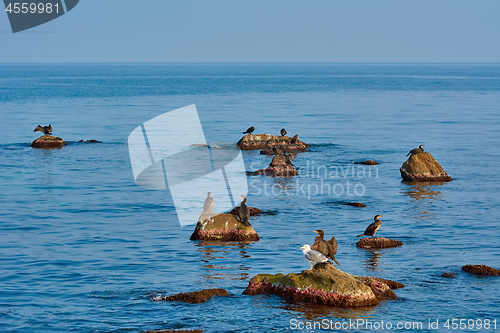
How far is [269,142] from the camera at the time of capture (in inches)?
2394

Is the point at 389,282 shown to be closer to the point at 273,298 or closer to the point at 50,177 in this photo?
the point at 273,298

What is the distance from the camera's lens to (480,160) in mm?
53469

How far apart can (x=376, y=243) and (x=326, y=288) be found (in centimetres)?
817

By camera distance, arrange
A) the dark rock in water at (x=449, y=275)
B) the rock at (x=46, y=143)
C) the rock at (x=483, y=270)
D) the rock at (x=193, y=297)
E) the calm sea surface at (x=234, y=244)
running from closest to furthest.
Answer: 1. the calm sea surface at (x=234, y=244)
2. the rock at (x=193, y=297)
3. the dark rock in water at (x=449, y=275)
4. the rock at (x=483, y=270)
5. the rock at (x=46, y=143)

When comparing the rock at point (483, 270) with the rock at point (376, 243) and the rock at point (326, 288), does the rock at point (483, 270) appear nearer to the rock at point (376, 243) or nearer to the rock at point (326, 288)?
the rock at point (326, 288)

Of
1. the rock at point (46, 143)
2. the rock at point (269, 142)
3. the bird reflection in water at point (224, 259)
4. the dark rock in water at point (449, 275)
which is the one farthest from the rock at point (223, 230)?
the rock at point (46, 143)

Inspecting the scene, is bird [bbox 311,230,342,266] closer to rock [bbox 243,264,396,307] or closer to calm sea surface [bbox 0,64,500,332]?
rock [bbox 243,264,396,307]

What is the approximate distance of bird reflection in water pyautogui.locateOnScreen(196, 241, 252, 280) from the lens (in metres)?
22.3

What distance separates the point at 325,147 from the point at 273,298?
143ft

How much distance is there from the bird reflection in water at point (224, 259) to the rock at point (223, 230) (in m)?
0.38

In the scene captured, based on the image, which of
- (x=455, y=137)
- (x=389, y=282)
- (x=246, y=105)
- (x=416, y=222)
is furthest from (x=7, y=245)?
(x=246, y=105)

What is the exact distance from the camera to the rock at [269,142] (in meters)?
59.0

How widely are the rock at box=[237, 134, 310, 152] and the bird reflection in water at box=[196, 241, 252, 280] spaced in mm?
32466

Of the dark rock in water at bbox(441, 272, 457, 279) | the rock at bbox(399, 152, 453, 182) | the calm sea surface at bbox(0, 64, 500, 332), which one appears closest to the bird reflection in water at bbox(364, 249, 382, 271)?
the calm sea surface at bbox(0, 64, 500, 332)
